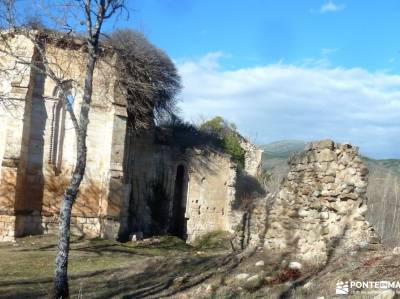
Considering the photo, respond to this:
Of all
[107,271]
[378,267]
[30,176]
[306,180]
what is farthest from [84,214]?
[378,267]

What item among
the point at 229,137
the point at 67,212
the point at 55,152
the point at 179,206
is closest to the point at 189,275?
the point at 67,212

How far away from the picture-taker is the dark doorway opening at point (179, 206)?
77.6 ft

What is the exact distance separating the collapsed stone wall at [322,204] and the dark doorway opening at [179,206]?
1287cm

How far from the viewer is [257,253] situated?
11172mm

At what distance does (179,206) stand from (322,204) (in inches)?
576

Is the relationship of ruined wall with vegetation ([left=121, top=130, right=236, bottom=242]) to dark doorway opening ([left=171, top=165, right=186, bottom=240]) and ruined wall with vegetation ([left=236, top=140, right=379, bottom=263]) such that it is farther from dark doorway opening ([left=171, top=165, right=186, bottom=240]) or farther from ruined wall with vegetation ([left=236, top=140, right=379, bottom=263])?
ruined wall with vegetation ([left=236, top=140, right=379, bottom=263])

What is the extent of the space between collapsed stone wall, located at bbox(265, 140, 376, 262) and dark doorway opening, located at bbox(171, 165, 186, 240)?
42.2ft

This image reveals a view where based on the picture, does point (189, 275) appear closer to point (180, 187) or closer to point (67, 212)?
point (67, 212)

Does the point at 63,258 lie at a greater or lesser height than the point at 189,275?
greater

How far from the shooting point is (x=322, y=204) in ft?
32.2

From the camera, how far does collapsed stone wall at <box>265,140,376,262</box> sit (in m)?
9.22

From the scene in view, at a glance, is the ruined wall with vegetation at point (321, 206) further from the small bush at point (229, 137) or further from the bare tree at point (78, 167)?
the small bush at point (229, 137)

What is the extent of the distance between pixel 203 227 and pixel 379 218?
556 inches

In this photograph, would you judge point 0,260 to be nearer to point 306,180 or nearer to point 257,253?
point 257,253
